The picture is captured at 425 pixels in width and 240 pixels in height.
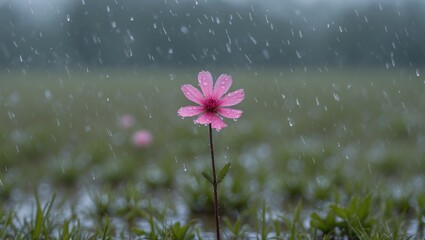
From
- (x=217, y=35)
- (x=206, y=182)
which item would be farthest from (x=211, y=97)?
(x=217, y=35)

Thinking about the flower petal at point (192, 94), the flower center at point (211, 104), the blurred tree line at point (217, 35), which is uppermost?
the blurred tree line at point (217, 35)

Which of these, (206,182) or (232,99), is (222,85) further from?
(206,182)

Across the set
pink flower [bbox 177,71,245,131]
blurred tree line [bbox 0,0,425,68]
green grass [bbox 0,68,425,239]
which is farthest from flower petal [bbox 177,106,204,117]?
blurred tree line [bbox 0,0,425,68]

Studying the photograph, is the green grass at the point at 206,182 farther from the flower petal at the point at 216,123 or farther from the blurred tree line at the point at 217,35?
the blurred tree line at the point at 217,35

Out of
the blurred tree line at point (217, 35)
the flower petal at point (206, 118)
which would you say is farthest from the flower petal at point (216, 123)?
the blurred tree line at point (217, 35)

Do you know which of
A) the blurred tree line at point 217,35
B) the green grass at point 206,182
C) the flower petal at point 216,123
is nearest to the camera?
the flower petal at point 216,123

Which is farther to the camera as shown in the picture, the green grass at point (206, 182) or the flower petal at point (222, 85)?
the green grass at point (206, 182)
